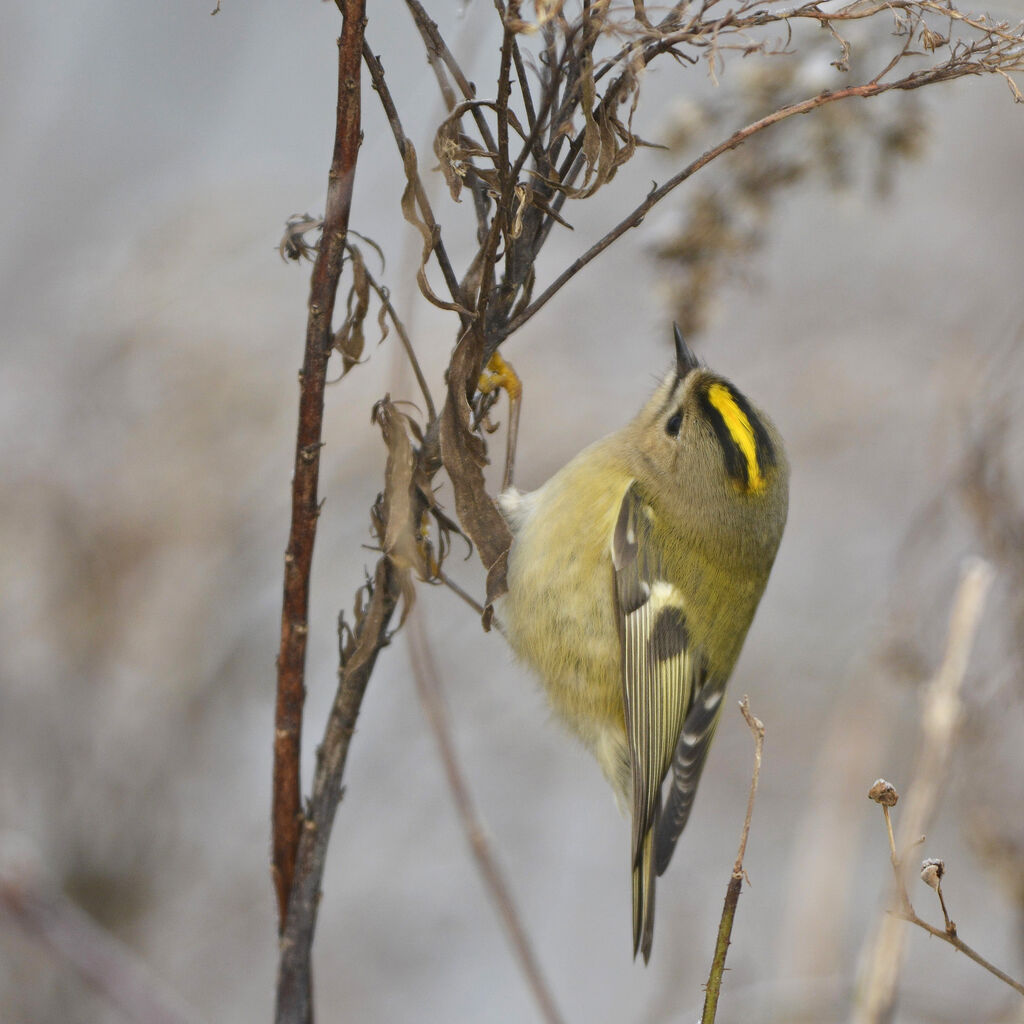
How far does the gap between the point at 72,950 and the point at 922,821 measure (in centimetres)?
103

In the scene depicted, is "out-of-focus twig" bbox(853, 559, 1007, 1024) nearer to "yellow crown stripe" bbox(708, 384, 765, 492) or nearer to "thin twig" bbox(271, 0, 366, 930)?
"yellow crown stripe" bbox(708, 384, 765, 492)

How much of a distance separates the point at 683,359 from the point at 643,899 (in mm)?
908

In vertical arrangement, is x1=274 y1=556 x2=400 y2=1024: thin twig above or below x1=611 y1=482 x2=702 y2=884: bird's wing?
below

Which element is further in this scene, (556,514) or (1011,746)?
(1011,746)

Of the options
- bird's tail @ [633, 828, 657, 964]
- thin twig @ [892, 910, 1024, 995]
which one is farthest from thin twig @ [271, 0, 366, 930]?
bird's tail @ [633, 828, 657, 964]

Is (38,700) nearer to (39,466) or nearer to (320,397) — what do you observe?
(39,466)

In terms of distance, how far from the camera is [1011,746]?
10.4 feet

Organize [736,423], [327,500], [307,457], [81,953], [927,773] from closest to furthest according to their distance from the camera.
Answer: [307,457]
[81,953]
[927,773]
[736,423]
[327,500]

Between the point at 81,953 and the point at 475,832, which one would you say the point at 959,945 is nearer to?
the point at 475,832

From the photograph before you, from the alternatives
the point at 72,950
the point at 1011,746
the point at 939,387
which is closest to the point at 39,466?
the point at 72,950

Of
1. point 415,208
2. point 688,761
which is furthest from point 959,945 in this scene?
point 688,761

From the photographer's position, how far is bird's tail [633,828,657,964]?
5.61 feet

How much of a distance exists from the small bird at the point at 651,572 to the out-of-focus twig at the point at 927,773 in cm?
45

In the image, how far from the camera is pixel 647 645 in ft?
6.52
